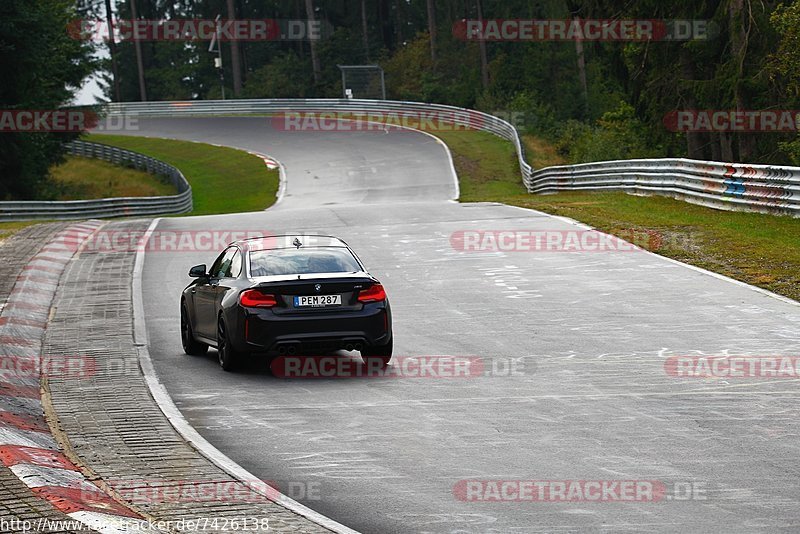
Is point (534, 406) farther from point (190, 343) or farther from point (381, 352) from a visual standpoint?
point (190, 343)

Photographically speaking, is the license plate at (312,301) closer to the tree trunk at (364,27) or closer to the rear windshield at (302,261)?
the rear windshield at (302,261)

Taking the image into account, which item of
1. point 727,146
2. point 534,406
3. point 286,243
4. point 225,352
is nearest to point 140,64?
point 727,146

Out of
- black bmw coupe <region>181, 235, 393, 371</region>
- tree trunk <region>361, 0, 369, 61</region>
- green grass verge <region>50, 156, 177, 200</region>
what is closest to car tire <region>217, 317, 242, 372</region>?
black bmw coupe <region>181, 235, 393, 371</region>

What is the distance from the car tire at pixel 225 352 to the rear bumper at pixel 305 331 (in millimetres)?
212

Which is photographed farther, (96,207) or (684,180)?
(96,207)

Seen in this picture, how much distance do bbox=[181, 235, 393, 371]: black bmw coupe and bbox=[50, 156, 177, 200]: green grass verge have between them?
141 feet

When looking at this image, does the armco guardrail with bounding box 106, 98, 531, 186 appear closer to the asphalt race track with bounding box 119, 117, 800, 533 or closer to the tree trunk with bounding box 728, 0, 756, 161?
the tree trunk with bounding box 728, 0, 756, 161

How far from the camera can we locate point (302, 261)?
13102 millimetres

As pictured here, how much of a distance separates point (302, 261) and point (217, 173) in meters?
44.5

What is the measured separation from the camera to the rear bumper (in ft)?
40.7

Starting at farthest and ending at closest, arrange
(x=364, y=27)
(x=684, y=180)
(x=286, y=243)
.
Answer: (x=364, y=27) → (x=684, y=180) → (x=286, y=243)

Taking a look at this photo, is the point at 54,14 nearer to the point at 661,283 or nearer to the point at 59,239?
the point at 59,239

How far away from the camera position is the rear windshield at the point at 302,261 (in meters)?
12.9

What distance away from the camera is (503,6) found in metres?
96.0
